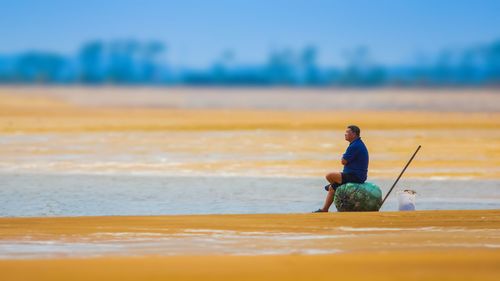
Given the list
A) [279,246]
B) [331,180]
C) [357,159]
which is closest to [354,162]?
[357,159]

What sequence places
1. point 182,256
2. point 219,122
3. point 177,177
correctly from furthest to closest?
point 219,122
point 177,177
point 182,256

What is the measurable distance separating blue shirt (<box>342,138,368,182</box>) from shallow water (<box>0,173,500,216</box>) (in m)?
1.58

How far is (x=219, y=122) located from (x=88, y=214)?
30.8 m

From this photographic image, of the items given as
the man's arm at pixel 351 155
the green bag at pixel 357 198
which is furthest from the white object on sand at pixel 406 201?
the man's arm at pixel 351 155

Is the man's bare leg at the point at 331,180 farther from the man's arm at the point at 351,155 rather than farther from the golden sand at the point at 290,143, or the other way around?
the golden sand at the point at 290,143

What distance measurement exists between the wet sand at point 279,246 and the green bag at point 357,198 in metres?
0.49

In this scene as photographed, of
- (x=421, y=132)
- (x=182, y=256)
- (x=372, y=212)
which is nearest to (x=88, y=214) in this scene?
(x=372, y=212)

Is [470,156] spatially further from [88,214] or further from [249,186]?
[88,214]

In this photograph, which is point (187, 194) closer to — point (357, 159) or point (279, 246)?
point (357, 159)

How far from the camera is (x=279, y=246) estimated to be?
37.4 ft

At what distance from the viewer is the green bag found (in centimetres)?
1426

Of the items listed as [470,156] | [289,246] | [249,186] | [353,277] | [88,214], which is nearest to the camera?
[353,277]

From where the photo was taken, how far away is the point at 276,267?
33.2 ft

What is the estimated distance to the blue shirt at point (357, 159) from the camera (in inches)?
564
